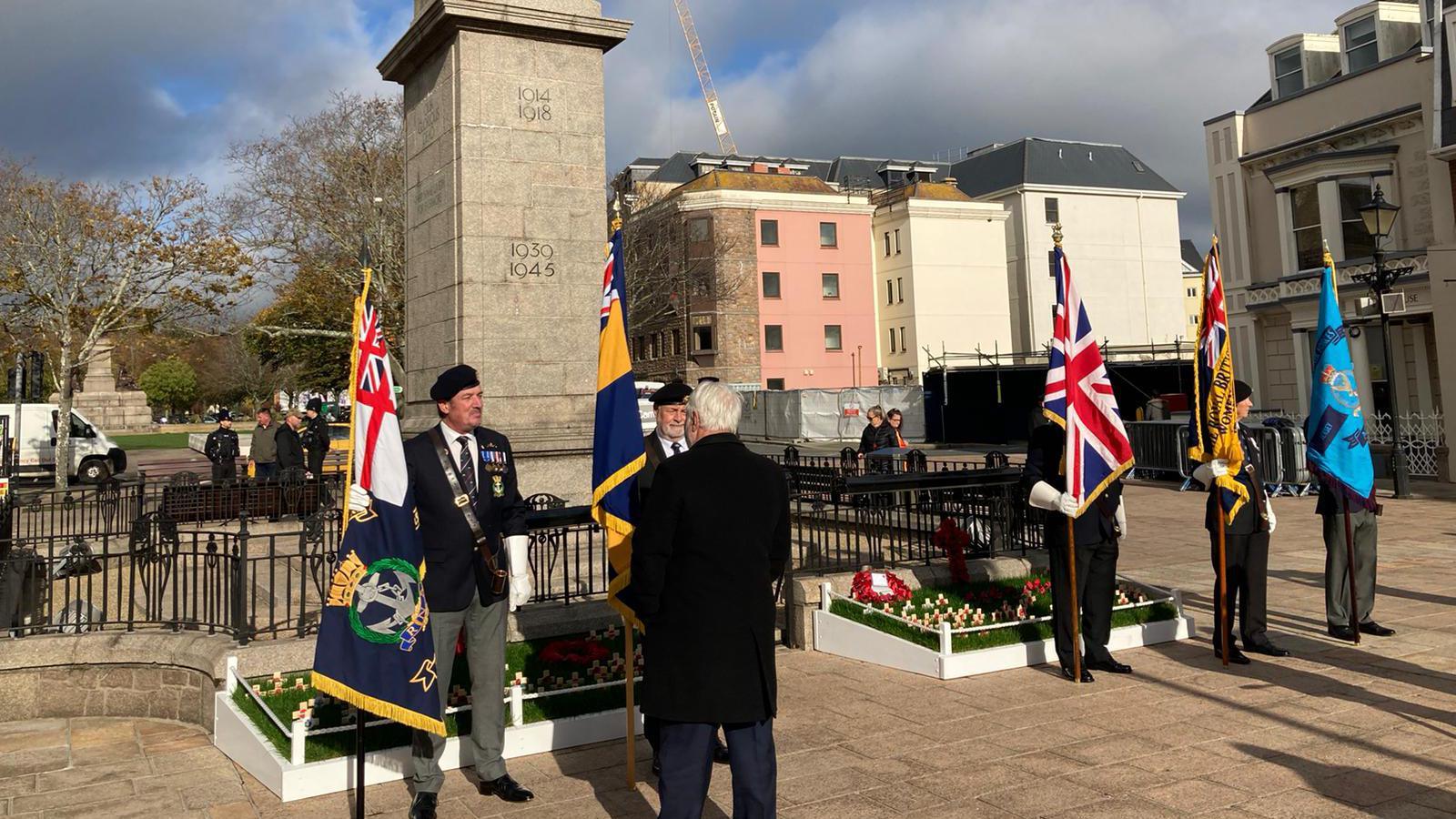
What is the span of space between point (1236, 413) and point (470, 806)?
6.43m

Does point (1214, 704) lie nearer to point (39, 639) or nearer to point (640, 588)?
point (640, 588)

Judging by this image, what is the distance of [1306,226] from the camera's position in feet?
97.1

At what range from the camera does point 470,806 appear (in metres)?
5.62

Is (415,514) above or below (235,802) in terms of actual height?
above

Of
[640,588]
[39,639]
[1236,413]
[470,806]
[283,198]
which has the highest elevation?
[283,198]

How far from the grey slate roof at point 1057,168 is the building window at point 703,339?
21810 mm

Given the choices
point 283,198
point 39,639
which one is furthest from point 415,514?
point 283,198

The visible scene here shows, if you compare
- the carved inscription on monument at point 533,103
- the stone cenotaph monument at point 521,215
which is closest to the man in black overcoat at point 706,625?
the stone cenotaph monument at point 521,215

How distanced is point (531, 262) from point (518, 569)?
22.3 feet

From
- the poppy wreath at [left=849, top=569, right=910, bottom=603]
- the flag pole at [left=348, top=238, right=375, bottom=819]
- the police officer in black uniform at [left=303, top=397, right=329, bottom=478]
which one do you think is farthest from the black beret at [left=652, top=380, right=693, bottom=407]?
the police officer in black uniform at [left=303, top=397, right=329, bottom=478]

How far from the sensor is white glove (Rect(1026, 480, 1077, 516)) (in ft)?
25.4

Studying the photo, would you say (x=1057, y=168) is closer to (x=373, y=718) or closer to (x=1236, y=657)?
(x=1236, y=657)

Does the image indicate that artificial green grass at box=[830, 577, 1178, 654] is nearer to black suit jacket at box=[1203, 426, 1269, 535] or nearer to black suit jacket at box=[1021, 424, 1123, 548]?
black suit jacket at box=[1021, 424, 1123, 548]

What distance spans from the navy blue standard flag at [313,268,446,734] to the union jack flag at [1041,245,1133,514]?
4.84m
